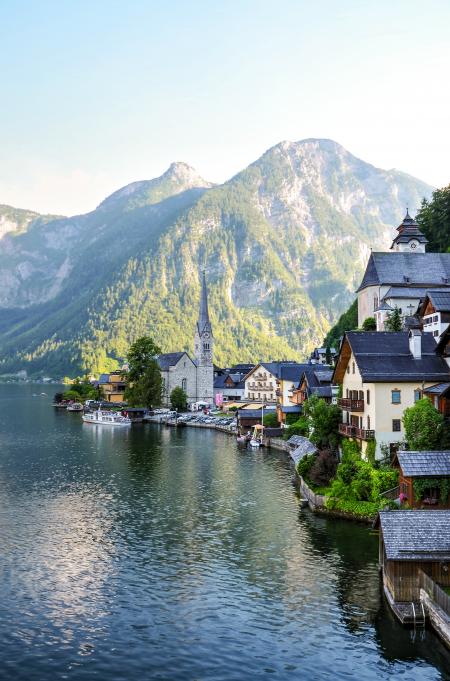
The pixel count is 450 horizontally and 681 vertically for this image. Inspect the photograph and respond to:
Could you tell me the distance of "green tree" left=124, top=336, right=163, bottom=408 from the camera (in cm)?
15995

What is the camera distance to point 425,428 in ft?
160

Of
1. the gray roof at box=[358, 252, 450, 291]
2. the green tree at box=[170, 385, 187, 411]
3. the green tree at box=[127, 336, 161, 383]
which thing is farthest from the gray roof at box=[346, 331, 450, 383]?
the green tree at box=[170, 385, 187, 411]

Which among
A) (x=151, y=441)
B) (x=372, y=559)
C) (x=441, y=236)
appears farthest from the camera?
(x=441, y=236)

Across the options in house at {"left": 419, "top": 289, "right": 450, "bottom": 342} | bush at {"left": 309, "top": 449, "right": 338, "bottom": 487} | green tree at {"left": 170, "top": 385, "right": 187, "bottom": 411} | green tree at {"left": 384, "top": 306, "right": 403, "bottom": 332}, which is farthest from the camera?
green tree at {"left": 170, "top": 385, "right": 187, "bottom": 411}

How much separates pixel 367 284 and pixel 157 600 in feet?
258

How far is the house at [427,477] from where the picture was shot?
144 ft

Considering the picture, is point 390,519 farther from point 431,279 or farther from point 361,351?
point 431,279

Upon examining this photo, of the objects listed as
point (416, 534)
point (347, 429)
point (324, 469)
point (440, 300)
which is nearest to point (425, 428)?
point (347, 429)

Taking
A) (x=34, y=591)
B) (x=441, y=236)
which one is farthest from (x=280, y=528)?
(x=441, y=236)

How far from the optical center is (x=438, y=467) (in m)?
44.0

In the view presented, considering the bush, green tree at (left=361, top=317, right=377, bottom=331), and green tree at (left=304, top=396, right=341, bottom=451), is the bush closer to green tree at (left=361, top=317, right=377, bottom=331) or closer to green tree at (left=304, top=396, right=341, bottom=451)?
green tree at (left=304, top=396, right=341, bottom=451)

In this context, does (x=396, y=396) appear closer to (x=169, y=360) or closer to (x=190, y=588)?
(x=190, y=588)

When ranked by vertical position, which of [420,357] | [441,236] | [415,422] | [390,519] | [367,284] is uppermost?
[441,236]

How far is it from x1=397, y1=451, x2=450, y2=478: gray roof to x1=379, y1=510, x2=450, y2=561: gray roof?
24.1ft
